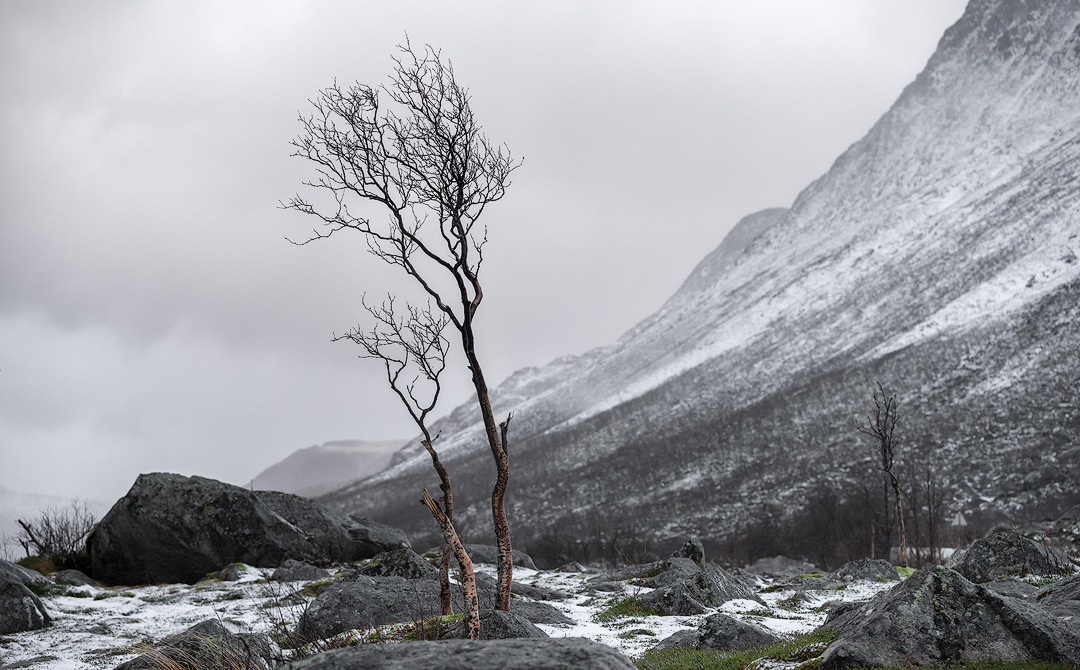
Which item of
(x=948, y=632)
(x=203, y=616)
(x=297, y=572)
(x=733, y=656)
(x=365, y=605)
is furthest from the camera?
(x=297, y=572)

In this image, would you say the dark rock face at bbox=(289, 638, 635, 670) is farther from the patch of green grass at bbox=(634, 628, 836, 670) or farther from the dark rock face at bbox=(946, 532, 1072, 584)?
the dark rock face at bbox=(946, 532, 1072, 584)

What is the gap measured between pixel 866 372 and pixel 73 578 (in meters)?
109

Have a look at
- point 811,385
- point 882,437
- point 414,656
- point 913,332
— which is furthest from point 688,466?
point 414,656

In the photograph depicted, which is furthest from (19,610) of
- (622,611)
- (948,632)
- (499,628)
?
(948,632)

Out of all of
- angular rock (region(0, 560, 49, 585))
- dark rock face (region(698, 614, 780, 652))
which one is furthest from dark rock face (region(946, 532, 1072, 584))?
angular rock (region(0, 560, 49, 585))

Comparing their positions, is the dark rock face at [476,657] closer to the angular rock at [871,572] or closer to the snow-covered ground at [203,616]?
the snow-covered ground at [203,616]

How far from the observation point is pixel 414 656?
19.1 ft

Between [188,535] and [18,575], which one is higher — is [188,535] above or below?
above

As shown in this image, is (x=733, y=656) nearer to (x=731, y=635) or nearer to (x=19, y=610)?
(x=731, y=635)

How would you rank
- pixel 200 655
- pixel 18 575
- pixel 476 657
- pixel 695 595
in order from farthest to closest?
pixel 695 595
pixel 18 575
pixel 200 655
pixel 476 657

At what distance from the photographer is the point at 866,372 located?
357 feet

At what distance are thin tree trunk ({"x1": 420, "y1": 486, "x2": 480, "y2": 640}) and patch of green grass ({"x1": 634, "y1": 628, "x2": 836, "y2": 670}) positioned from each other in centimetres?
273

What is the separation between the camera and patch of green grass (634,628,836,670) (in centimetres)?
966

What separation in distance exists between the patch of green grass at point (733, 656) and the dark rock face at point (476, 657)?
4.84 m
